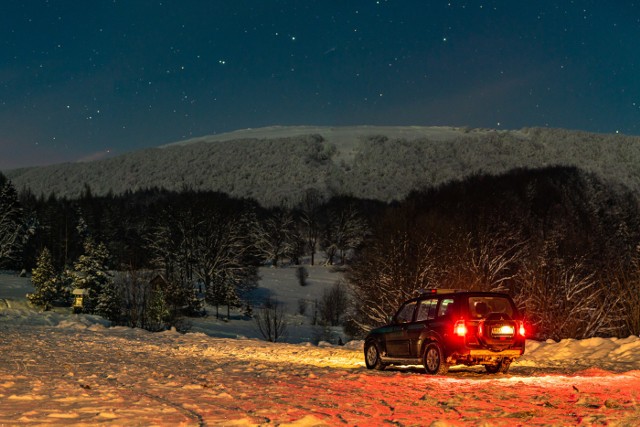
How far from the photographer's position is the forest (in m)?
40.5

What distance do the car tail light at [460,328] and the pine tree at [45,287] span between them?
3827cm

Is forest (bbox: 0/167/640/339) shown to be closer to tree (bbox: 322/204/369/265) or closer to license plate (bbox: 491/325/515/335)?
tree (bbox: 322/204/369/265)

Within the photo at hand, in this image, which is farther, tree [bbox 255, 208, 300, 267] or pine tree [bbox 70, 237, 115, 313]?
tree [bbox 255, 208, 300, 267]

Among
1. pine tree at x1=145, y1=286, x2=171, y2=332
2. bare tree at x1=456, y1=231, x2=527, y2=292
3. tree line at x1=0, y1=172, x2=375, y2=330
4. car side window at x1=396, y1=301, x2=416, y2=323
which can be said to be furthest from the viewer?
tree line at x1=0, y1=172, x2=375, y2=330

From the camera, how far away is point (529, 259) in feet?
163

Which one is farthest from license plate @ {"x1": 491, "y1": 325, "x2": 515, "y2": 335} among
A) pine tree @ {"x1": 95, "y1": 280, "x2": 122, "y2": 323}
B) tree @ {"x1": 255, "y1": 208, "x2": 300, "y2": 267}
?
tree @ {"x1": 255, "y1": 208, "x2": 300, "y2": 267}

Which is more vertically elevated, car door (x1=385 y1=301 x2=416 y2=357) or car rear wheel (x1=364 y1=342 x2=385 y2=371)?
car door (x1=385 y1=301 x2=416 y2=357)

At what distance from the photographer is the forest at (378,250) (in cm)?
4053

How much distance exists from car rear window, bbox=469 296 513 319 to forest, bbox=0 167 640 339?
5360mm

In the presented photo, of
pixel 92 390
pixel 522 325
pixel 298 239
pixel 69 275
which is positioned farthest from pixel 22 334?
pixel 298 239

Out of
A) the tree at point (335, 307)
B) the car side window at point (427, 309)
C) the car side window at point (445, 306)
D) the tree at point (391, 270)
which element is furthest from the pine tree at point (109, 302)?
the car side window at point (445, 306)

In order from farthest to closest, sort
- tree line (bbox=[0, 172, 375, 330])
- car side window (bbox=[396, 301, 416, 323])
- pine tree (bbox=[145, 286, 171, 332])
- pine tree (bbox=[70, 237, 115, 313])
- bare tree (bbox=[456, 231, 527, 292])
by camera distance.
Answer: pine tree (bbox=[70, 237, 115, 313]) < tree line (bbox=[0, 172, 375, 330]) < bare tree (bbox=[456, 231, 527, 292]) < pine tree (bbox=[145, 286, 171, 332]) < car side window (bbox=[396, 301, 416, 323])

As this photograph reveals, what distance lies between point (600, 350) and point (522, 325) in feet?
14.5

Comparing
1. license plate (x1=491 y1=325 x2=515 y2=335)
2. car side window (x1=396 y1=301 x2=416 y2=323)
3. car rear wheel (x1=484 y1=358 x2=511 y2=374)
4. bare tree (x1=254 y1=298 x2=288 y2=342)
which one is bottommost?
bare tree (x1=254 y1=298 x2=288 y2=342)
